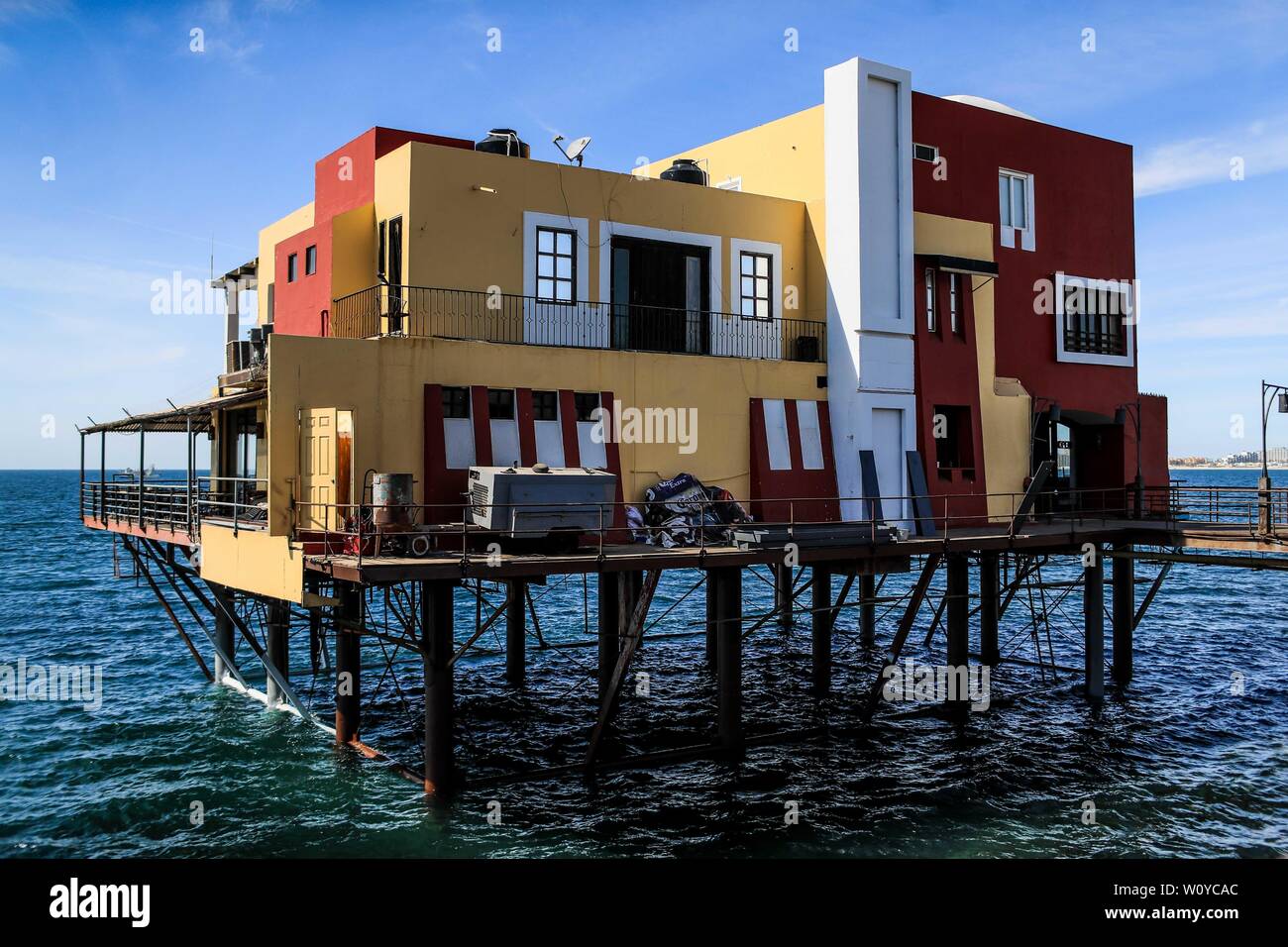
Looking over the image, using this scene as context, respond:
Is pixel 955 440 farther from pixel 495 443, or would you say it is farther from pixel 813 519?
pixel 495 443

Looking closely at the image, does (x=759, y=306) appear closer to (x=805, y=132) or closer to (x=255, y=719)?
(x=805, y=132)

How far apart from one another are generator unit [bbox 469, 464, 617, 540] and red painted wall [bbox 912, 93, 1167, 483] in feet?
41.3

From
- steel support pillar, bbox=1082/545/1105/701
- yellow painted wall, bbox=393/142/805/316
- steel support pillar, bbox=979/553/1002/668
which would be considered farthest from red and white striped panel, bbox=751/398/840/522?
steel support pillar, bbox=1082/545/1105/701

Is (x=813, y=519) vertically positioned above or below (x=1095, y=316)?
below

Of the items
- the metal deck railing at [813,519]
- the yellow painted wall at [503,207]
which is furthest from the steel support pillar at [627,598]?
the yellow painted wall at [503,207]

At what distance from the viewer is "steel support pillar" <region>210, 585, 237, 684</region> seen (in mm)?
27328

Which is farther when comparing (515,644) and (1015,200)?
(1015,200)

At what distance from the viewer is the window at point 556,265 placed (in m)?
24.0

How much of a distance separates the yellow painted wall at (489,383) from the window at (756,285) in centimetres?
172

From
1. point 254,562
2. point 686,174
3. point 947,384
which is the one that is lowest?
point 254,562

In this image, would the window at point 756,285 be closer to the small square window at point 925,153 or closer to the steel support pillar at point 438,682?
the small square window at point 925,153

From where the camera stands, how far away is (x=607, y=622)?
27.0 m

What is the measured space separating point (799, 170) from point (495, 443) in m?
12.3

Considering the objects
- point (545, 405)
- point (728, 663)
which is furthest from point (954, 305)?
point (728, 663)
